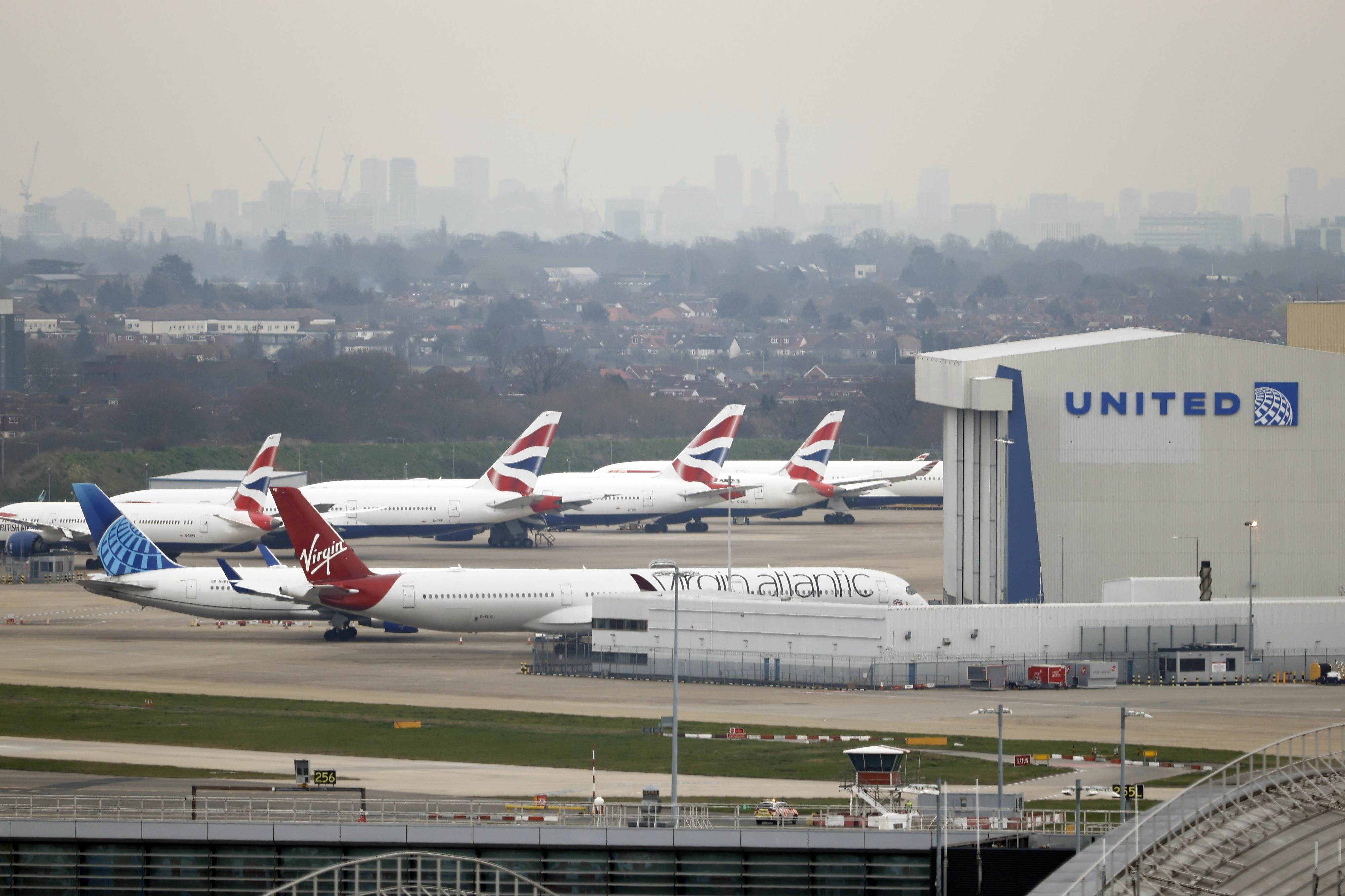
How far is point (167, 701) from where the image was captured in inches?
2584

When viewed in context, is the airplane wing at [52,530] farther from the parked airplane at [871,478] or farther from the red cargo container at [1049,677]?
the red cargo container at [1049,677]

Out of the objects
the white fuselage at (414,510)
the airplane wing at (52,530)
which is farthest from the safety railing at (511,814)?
the white fuselage at (414,510)

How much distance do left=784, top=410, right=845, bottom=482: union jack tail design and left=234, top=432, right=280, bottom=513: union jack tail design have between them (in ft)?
145

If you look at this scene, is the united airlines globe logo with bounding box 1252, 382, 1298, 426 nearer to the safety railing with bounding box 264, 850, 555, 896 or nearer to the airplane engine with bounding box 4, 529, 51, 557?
the safety railing with bounding box 264, 850, 555, 896

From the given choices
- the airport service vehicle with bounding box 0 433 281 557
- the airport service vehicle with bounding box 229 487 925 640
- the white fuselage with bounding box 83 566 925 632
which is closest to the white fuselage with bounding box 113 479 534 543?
the airport service vehicle with bounding box 0 433 281 557

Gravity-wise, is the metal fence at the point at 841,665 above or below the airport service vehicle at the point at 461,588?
below

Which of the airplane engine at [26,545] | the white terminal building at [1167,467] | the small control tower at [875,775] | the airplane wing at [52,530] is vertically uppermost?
the white terminal building at [1167,467]

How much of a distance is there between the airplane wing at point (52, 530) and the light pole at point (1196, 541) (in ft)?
241

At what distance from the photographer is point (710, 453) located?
134 meters

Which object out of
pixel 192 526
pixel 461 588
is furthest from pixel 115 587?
pixel 192 526

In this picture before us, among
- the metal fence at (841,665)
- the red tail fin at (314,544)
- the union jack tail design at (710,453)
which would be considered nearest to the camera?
the metal fence at (841,665)

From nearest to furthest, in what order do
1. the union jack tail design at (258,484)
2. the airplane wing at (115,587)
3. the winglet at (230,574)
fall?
the airplane wing at (115,587) < the winglet at (230,574) < the union jack tail design at (258,484)

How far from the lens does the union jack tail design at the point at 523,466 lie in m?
123

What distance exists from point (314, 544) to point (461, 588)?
688cm
